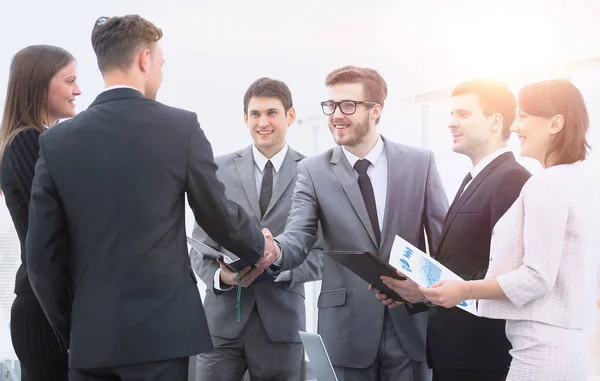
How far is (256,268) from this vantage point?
2.73 m

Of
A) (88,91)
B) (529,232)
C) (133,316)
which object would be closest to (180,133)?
(133,316)

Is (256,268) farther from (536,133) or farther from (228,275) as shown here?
(536,133)

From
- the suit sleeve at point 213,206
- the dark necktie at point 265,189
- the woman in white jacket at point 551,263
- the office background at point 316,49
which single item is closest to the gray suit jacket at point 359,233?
the dark necktie at point 265,189

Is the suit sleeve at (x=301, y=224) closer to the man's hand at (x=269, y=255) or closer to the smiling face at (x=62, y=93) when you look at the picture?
the man's hand at (x=269, y=255)

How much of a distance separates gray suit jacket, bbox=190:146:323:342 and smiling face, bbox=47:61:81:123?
89 centimetres

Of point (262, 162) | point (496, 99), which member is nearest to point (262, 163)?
point (262, 162)

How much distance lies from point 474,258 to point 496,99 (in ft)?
1.94

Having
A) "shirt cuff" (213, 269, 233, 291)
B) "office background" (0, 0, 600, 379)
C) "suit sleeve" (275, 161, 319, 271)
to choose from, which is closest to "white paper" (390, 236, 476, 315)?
"suit sleeve" (275, 161, 319, 271)

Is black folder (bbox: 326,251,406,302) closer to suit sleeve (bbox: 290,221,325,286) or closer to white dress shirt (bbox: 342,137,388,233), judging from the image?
white dress shirt (bbox: 342,137,388,233)

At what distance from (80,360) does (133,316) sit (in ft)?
0.61

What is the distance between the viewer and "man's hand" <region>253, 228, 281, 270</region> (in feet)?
8.68

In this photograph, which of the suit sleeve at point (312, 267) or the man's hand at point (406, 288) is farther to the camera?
the suit sleeve at point (312, 267)

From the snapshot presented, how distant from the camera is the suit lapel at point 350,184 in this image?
2.79 meters

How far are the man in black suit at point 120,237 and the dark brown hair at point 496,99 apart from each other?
1.10 m
